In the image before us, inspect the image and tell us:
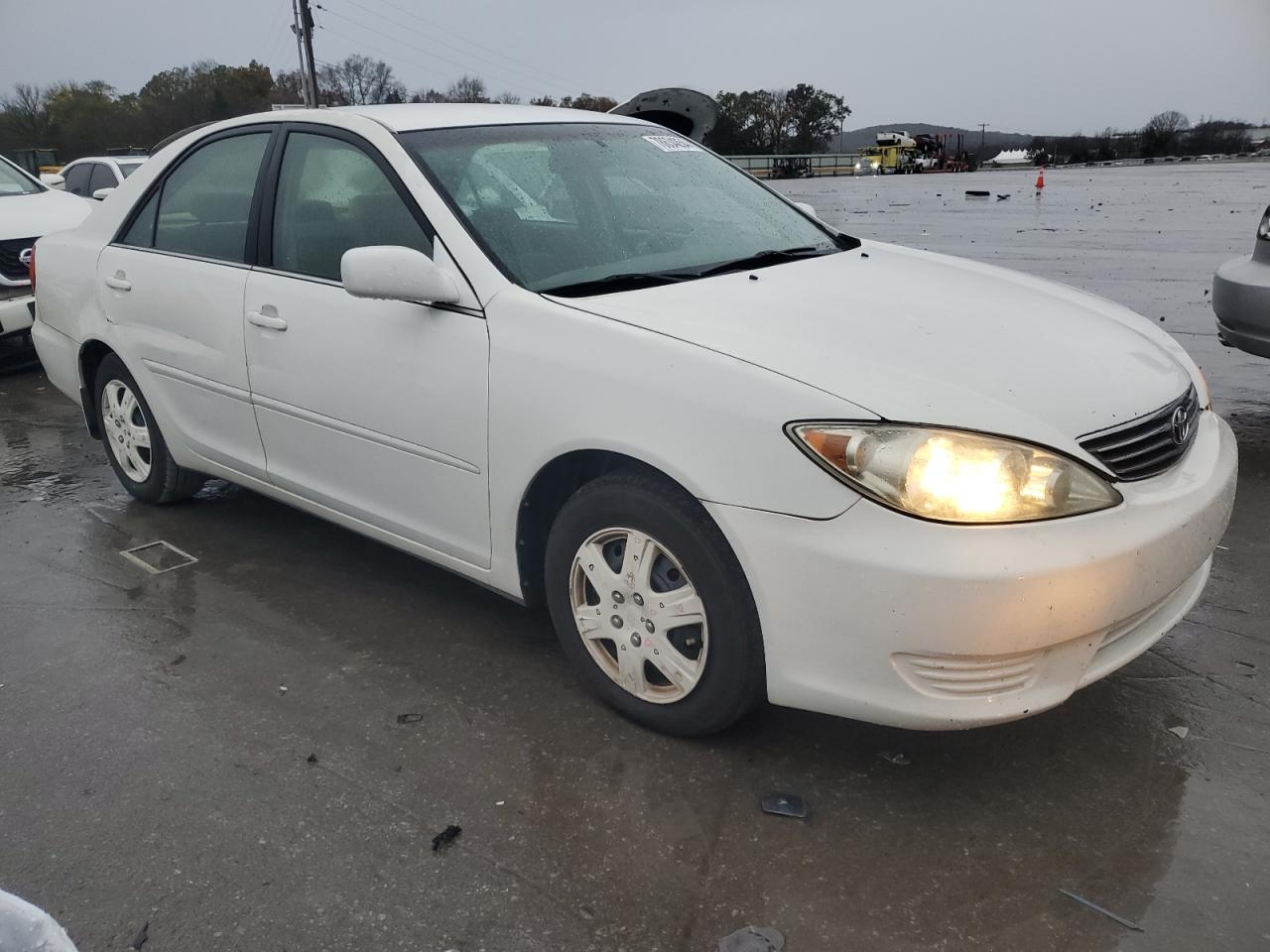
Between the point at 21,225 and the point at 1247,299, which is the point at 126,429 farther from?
the point at 1247,299

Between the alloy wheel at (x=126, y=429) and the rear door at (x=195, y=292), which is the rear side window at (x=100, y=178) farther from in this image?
the rear door at (x=195, y=292)

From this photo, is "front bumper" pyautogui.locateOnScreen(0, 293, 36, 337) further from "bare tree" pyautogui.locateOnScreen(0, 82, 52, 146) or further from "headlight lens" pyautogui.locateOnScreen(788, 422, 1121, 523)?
"bare tree" pyautogui.locateOnScreen(0, 82, 52, 146)

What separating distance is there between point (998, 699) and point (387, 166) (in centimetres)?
234

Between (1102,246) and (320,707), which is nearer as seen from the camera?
(320,707)

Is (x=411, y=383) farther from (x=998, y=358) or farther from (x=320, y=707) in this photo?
(x=998, y=358)

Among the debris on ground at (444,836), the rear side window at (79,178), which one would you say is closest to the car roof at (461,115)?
the debris on ground at (444,836)

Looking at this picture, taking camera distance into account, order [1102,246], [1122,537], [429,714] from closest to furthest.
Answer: [1122,537]
[429,714]
[1102,246]

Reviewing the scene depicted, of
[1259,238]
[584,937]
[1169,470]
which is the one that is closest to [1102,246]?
[1259,238]

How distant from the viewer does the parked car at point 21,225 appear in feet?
25.7

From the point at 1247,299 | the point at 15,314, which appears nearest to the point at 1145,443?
the point at 1247,299

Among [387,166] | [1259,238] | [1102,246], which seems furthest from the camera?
[1102,246]

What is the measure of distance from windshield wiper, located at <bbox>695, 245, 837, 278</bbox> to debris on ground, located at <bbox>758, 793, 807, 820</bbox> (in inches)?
57.6

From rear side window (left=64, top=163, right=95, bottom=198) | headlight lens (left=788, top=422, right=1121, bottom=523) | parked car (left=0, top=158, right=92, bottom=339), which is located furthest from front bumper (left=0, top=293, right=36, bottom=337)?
headlight lens (left=788, top=422, right=1121, bottom=523)

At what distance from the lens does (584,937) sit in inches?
86.0
